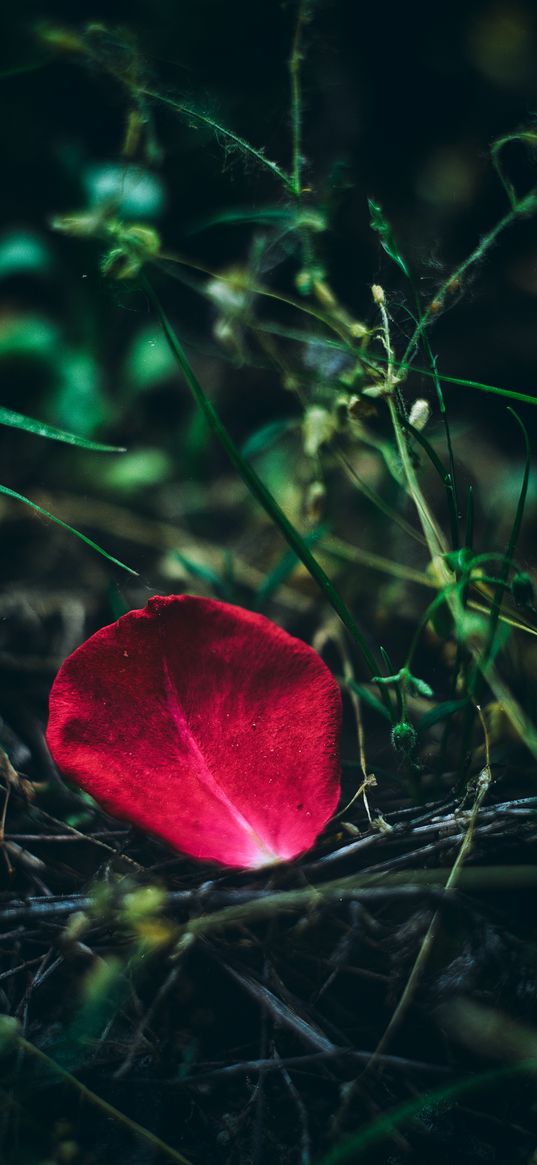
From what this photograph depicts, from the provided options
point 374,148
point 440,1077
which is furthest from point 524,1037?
point 374,148

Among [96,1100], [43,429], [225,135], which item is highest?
[225,135]

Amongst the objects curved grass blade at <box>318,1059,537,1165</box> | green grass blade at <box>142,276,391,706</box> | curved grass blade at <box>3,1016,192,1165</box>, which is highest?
green grass blade at <box>142,276,391,706</box>

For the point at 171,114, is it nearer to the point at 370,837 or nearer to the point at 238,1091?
the point at 370,837

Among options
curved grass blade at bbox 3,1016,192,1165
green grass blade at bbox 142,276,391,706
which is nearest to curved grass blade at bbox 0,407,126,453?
green grass blade at bbox 142,276,391,706

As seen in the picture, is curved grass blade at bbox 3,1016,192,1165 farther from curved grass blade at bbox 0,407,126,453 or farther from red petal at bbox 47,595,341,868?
curved grass blade at bbox 0,407,126,453

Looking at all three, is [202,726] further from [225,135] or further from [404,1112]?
[225,135]

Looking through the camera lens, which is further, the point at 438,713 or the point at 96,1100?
the point at 438,713

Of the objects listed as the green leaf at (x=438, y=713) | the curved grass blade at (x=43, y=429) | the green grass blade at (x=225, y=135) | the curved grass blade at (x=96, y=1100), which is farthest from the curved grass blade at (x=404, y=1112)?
the green grass blade at (x=225, y=135)

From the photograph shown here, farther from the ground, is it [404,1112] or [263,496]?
[263,496]

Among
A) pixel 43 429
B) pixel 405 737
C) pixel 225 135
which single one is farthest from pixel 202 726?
pixel 225 135
